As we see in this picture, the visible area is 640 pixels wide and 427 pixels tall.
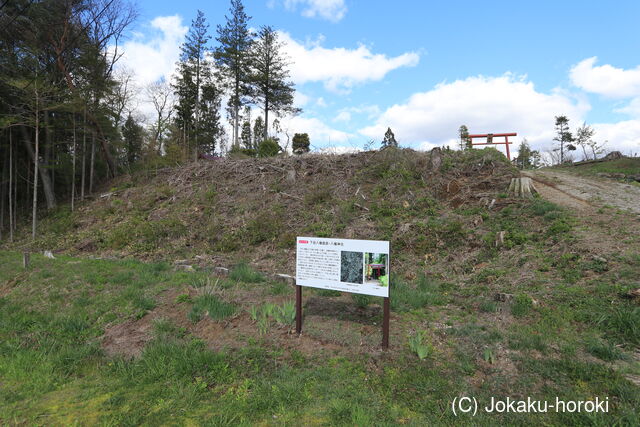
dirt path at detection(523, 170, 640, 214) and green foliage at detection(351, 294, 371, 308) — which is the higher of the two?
dirt path at detection(523, 170, 640, 214)

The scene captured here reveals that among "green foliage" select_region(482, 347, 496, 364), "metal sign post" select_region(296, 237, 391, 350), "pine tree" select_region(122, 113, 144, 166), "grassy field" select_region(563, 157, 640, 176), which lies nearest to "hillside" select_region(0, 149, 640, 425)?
"green foliage" select_region(482, 347, 496, 364)

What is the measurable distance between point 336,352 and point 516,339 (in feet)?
6.56

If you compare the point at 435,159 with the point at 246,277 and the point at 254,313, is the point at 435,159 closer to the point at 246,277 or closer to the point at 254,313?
the point at 246,277

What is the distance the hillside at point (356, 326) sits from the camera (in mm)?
2527

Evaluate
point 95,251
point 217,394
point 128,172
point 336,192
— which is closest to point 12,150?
point 128,172

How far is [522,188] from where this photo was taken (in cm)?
820

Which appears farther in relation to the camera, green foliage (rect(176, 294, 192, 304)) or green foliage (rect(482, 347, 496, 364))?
green foliage (rect(176, 294, 192, 304))

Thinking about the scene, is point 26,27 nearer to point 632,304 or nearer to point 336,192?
point 336,192

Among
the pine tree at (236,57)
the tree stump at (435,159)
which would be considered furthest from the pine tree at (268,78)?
the tree stump at (435,159)

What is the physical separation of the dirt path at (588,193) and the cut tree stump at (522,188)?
0.48m

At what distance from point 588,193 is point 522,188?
2091 mm

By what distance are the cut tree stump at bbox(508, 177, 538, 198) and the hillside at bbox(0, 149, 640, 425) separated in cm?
34

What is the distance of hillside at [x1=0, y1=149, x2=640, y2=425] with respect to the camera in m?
2.53

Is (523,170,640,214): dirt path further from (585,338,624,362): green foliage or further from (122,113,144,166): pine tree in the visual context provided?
(122,113,144,166): pine tree
